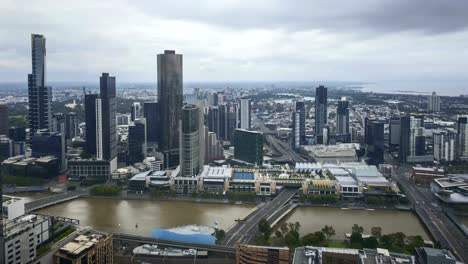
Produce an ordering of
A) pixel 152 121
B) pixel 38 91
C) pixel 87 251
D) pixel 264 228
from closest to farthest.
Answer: pixel 87 251 → pixel 264 228 → pixel 38 91 → pixel 152 121

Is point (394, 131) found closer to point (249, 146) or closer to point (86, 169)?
point (249, 146)

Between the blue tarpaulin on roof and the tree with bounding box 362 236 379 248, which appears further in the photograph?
the blue tarpaulin on roof

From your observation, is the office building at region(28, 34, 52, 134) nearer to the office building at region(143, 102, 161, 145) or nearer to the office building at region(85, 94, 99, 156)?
the office building at region(85, 94, 99, 156)

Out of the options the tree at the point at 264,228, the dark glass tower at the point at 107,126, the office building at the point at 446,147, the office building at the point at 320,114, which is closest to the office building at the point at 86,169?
the dark glass tower at the point at 107,126

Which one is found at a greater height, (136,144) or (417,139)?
(417,139)

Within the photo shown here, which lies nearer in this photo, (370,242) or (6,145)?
(370,242)

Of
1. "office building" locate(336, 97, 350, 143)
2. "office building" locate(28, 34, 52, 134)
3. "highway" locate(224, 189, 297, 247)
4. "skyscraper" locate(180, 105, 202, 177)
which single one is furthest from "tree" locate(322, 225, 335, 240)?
"office building" locate(336, 97, 350, 143)

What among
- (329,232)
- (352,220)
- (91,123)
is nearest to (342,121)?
(91,123)
